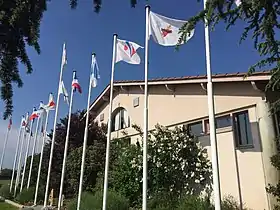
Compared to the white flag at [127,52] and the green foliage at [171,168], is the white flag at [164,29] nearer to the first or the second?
the white flag at [127,52]

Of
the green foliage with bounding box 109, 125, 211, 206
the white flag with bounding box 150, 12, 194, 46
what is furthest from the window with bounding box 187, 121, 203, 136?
the white flag with bounding box 150, 12, 194, 46

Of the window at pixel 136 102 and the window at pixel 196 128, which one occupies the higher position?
the window at pixel 136 102

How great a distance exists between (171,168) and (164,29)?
641cm

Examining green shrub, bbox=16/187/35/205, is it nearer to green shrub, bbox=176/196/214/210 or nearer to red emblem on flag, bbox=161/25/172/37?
green shrub, bbox=176/196/214/210

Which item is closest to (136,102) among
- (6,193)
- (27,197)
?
(27,197)

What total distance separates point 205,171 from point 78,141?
43.5 ft

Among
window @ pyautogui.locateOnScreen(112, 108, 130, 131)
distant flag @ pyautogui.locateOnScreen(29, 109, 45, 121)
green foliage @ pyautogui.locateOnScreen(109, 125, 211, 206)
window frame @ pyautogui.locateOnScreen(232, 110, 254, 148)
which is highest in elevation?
distant flag @ pyautogui.locateOnScreen(29, 109, 45, 121)

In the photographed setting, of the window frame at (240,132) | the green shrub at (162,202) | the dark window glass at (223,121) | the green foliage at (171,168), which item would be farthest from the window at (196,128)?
the green shrub at (162,202)

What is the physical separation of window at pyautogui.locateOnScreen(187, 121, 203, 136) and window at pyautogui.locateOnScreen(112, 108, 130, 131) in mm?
5975

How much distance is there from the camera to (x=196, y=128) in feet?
48.6

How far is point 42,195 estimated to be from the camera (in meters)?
22.6

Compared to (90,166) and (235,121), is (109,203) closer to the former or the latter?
(235,121)

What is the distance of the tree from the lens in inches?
110

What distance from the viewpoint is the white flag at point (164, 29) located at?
34.4 ft
